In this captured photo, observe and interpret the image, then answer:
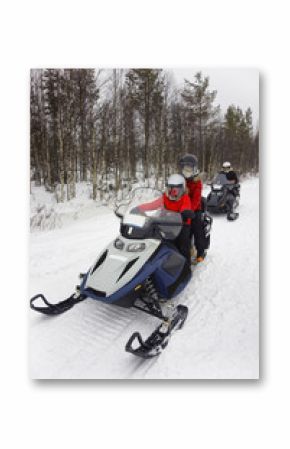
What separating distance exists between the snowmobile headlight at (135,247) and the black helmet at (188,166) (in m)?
1.01

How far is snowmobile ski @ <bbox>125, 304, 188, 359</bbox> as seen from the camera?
2.24 metres

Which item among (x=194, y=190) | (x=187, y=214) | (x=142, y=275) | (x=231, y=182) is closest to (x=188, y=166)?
(x=194, y=190)

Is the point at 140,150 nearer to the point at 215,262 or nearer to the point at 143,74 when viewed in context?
the point at 143,74

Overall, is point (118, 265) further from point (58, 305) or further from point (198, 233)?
point (198, 233)

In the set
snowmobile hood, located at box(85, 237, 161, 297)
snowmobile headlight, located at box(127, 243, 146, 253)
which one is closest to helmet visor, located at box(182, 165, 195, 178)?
snowmobile hood, located at box(85, 237, 161, 297)

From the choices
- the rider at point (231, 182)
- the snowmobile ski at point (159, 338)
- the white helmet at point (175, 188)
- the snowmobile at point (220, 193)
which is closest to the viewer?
the snowmobile ski at point (159, 338)

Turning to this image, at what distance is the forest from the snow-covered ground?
567 millimetres

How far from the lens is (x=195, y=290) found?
3.05 meters

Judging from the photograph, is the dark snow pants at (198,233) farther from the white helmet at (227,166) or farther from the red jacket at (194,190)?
the white helmet at (227,166)

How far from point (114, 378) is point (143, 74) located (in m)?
2.38

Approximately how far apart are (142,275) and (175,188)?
2.99 feet

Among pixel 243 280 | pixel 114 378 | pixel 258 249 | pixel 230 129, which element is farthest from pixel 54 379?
pixel 230 129

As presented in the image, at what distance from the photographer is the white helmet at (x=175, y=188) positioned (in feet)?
9.95

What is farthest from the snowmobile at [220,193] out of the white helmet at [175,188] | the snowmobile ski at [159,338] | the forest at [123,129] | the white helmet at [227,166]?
the snowmobile ski at [159,338]
